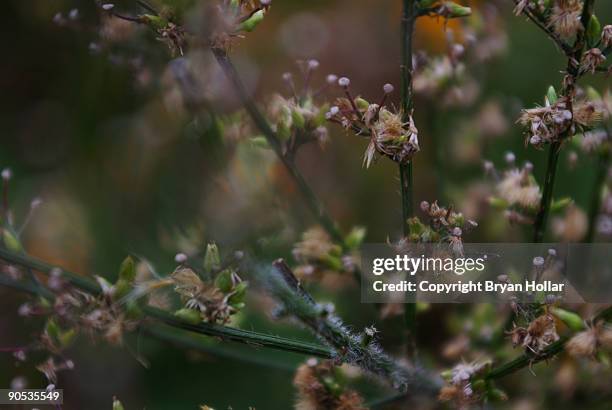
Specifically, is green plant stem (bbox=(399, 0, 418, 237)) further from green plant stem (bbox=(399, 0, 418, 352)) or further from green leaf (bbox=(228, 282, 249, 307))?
green leaf (bbox=(228, 282, 249, 307))

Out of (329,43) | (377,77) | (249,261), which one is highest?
(329,43)

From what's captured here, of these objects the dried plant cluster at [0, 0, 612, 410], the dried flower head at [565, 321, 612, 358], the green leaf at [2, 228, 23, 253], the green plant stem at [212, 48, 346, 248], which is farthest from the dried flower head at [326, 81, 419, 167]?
the green leaf at [2, 228, 23, 253]

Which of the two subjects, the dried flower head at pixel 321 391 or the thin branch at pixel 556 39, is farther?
the dried flower head at pixel 321 391

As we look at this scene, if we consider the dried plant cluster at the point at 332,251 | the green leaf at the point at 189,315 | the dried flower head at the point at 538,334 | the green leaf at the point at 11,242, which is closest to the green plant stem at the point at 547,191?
the dried plant cluster at the point at 332,251

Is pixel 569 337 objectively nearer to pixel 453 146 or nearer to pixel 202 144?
pixel 202 144

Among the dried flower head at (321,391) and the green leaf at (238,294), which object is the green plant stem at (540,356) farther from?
the green leaf at (238,294)

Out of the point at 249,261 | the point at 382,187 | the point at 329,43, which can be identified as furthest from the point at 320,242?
the point at 329,43

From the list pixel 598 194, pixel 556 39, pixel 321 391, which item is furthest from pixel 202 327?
pixel 598 194
